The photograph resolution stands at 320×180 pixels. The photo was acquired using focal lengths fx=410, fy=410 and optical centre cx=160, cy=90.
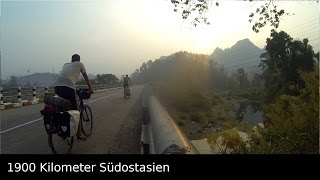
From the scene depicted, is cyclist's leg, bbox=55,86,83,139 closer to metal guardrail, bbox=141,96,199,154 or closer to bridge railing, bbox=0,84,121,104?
metal guardrail, bbox=141,96,199,154

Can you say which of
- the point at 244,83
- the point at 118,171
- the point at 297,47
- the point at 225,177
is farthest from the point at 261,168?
the point at 244,83

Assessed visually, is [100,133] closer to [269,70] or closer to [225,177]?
[225,177]

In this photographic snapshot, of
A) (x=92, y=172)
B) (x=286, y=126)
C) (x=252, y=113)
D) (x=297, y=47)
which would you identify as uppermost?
(x=297, y=47)

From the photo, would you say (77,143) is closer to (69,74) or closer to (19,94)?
(69,74)

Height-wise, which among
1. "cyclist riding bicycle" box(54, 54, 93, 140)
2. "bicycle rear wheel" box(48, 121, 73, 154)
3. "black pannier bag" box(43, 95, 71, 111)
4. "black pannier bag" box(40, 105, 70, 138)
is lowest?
"bicycle rear wheel" box(48, 121, 73, 154)

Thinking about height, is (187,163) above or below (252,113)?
above

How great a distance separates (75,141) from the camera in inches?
358

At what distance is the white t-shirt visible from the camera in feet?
26.2

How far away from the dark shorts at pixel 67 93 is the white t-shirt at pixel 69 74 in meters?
0.08

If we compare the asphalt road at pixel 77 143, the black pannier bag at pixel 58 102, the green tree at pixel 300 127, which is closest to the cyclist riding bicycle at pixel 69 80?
the black pannier bag at pixel 58 102

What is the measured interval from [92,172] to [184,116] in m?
35.5

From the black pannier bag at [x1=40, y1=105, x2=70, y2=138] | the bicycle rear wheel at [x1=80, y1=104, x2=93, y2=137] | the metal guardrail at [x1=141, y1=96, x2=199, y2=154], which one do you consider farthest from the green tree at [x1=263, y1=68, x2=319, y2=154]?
the black pannier bag at [x1=40, y1=105, x2=70, y2=138]

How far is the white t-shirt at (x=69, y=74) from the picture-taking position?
798 cm

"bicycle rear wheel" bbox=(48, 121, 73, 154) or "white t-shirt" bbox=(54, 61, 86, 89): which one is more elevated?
"white t-shirt" bbox=(54, 61, 86, 89)
